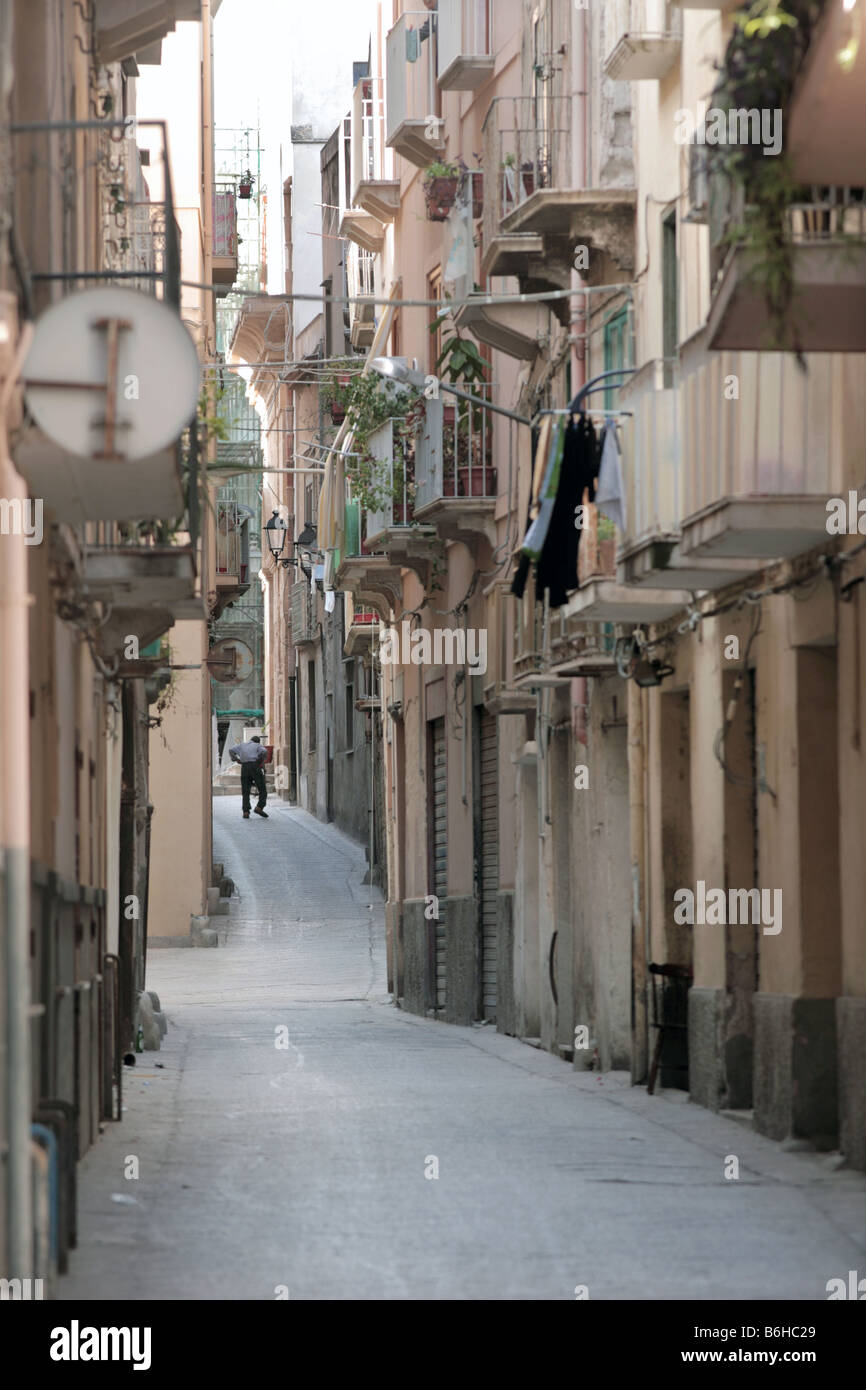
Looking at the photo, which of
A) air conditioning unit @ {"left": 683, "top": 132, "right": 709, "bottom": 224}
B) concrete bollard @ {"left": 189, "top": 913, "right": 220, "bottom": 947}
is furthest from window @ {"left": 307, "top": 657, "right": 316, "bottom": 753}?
air conditioning unit @ {"left": 683, "top": 132, "right": 709, "bottom": 224}

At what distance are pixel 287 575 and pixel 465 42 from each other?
3723 centimetres

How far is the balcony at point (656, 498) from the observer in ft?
50.4

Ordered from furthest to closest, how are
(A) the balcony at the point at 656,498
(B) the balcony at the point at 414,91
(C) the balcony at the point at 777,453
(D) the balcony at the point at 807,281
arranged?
(B) the balcony at the point at 414,91 < (A) the balcony at the point at 656,498 < (C) the balcony at the point at 777,453 < (D) the balcony at the point at 807,281

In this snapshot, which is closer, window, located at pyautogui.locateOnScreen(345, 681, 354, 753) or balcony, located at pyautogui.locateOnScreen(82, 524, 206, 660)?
balcony, located at pyautogui.locateOnScreen(82, 524, 206, 660)

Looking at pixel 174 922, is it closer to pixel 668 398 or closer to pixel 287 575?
pixel 668 398

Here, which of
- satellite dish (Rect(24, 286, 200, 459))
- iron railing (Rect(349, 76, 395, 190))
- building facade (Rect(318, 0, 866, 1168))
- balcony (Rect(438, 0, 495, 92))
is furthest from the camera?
iron railing (Rect(349, 76, 395, 190))

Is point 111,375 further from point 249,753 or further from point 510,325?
point 249,753

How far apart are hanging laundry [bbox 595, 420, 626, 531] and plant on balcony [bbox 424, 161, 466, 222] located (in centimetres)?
990

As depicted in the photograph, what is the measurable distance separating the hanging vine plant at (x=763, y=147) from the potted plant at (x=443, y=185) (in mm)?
15418

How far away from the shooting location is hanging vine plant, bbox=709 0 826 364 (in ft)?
33.2

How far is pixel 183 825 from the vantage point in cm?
3647

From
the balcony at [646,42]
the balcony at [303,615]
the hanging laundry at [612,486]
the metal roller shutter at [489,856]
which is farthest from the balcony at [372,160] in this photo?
the balcony at [303,615]

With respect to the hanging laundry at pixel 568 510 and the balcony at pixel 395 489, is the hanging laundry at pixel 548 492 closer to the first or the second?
the hanging laundry at pixel 568 510

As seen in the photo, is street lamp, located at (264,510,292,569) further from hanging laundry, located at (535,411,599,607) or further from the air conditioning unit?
the air conditioning unit
